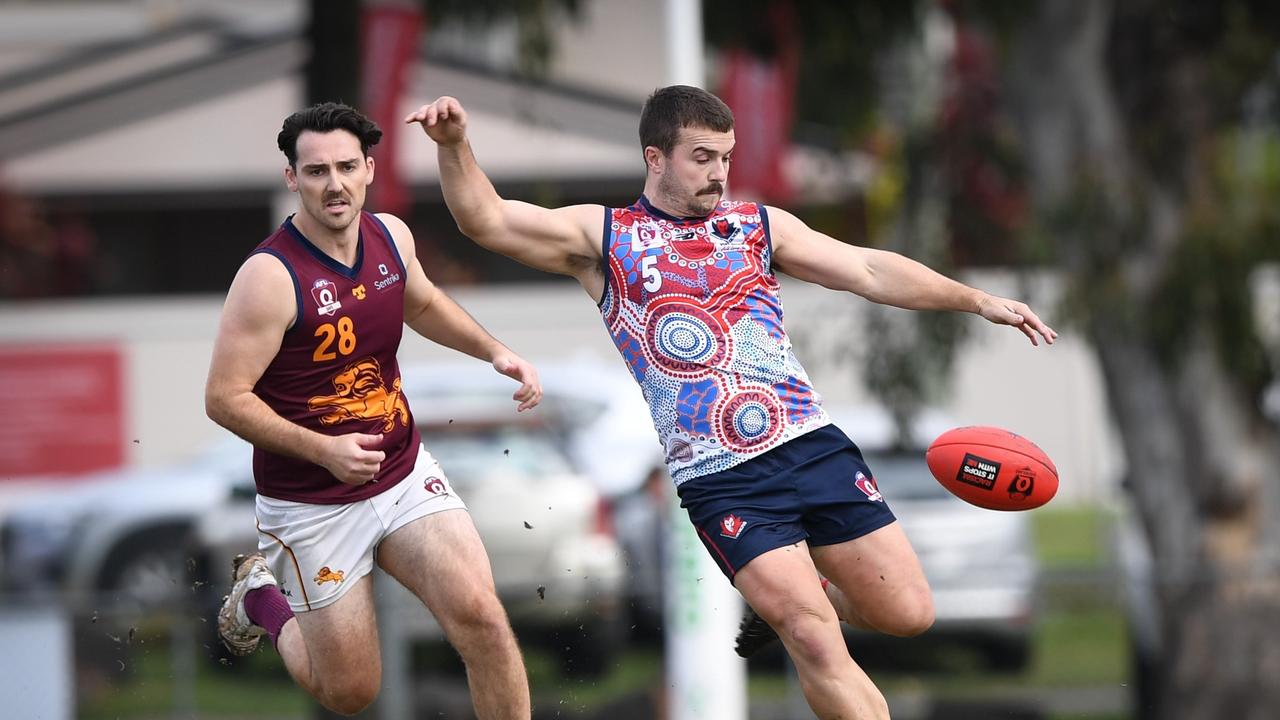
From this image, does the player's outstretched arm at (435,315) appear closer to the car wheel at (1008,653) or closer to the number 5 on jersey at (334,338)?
the number 5 on jersey at (334,338)

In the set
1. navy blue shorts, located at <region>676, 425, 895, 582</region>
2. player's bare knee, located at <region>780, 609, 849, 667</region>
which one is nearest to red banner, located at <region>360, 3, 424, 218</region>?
navy blue shorts, located at <region>676, 425, 895, 582</region>

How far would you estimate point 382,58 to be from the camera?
10.5m

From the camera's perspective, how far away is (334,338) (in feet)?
18.2

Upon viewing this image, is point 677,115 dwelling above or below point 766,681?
above

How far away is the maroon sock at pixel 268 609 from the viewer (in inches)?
241

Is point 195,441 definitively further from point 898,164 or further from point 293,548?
point 293,548

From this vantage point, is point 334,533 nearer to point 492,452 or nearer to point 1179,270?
point 1179,270

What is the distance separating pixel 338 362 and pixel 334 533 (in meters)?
0.60

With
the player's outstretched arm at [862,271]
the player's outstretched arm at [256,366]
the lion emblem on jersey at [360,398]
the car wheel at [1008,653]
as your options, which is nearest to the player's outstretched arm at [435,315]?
the lion emblem on jersey at [360,398]

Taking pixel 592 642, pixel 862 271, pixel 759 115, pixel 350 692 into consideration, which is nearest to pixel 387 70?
pixel 759 115

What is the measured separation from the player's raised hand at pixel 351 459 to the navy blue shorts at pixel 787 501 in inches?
44.6

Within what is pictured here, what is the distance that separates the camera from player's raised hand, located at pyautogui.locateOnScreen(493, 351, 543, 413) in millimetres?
5539

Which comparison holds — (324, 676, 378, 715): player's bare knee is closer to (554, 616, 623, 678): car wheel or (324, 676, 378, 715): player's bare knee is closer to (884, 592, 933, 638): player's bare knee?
(884, 592, 933, 638): player's bare knee

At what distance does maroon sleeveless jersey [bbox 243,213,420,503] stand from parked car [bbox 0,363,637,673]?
198 inches
